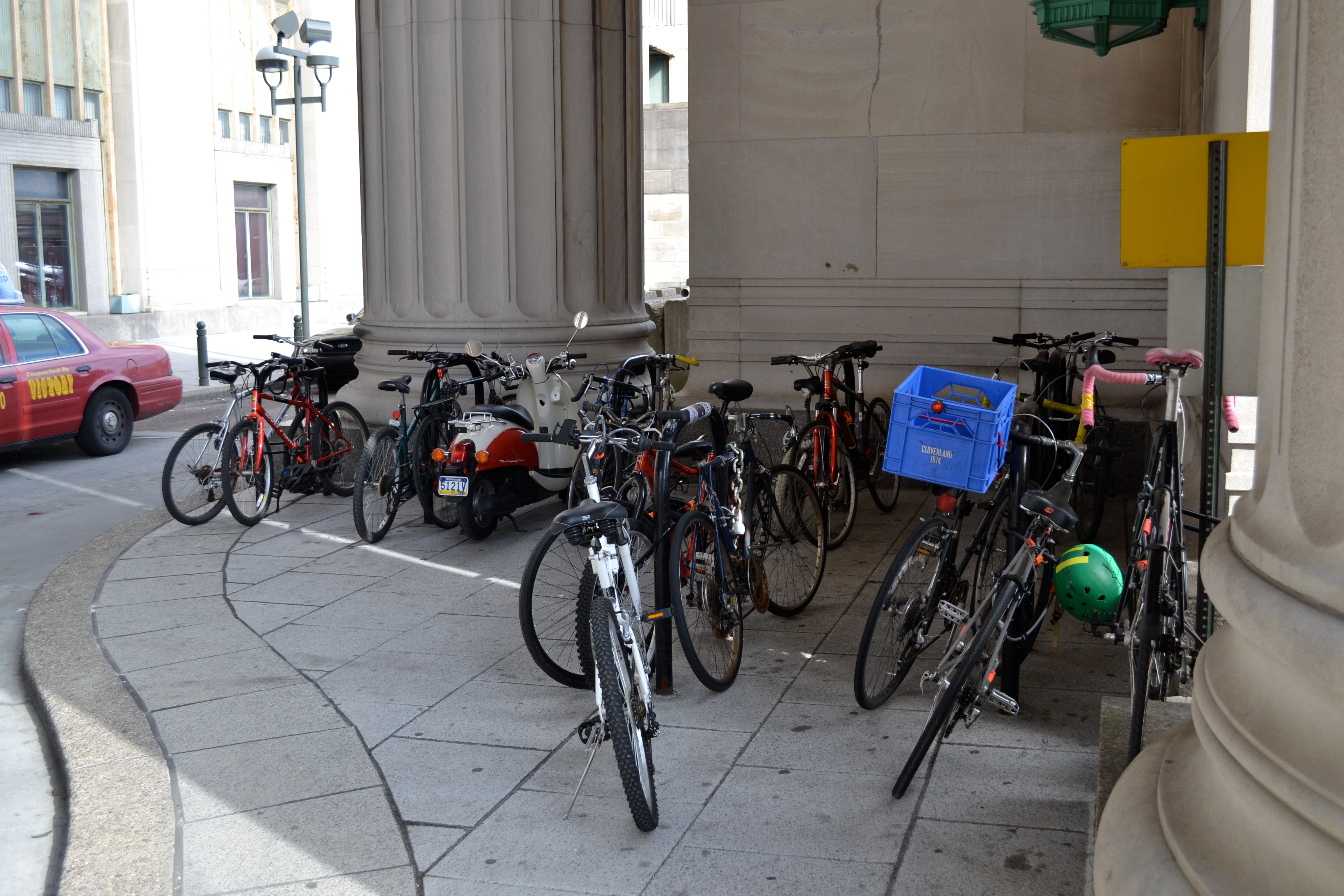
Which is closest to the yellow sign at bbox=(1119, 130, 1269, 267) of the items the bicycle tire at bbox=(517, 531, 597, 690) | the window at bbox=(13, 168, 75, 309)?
the bicycle tire at bbox=(517, 531, 597, 690)

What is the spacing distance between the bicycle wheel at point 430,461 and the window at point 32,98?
20941mm

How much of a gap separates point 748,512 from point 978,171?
16.4 ft

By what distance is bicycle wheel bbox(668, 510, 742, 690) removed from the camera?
16.1ft

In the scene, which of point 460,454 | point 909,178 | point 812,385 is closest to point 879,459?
point 812,385

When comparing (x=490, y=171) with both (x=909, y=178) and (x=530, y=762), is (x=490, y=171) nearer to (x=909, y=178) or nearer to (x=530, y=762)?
(x=909, y=178)

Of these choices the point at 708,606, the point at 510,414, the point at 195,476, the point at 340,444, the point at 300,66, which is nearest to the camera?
the point at 708,606

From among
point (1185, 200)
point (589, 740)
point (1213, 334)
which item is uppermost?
point (1185, 200)

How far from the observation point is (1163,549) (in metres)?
4.09

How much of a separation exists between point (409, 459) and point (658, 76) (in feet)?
99.6

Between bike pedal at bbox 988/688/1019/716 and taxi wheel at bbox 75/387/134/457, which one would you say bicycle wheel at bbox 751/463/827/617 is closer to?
bike pedal at bbox 988/688/1019/716

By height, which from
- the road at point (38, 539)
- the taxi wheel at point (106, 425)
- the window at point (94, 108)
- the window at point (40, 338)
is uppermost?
the window at point (94, 108)

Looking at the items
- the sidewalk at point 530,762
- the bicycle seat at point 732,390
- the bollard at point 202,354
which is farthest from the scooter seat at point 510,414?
the bollard at point 202,354

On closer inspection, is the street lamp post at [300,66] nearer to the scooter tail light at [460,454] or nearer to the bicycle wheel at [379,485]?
the bicycle wheel at [379,485]

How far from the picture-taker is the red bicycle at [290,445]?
842 cm
